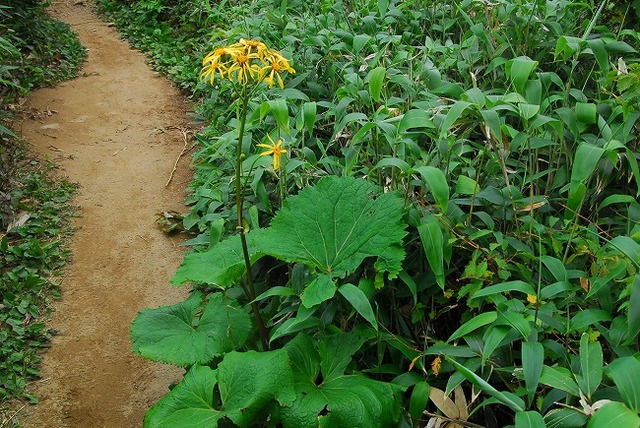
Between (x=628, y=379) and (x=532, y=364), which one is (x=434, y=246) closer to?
(x=532, y=364)

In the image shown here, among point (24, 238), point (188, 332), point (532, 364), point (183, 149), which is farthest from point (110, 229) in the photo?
point (532, 364)

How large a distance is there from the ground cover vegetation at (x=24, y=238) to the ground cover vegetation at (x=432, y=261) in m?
0.76

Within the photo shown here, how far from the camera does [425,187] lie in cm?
253

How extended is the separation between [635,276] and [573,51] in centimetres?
137

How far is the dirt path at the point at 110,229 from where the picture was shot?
2.77 m

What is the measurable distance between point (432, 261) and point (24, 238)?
7.93ft

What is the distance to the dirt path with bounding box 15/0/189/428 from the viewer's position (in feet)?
9.08

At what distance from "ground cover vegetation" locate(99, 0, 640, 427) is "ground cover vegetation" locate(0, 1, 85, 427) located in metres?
0.76

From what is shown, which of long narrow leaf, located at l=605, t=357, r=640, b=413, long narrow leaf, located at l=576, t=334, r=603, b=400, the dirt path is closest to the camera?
long narrow leaf, located at l=605, t=357, r=640, b=413

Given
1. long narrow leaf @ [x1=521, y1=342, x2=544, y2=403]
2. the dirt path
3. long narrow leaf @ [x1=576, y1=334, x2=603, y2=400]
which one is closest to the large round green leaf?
the dirt path

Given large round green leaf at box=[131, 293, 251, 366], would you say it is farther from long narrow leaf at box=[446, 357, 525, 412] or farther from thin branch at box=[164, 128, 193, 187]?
thin branch at box=[164, 128, 193, 187]

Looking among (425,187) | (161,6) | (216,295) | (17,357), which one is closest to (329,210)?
(425,187)

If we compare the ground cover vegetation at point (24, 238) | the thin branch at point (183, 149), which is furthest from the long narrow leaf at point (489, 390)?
the thin branch at point (183, 149)

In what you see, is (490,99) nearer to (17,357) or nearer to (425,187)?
(425,187)
